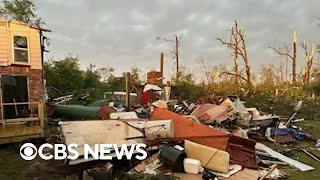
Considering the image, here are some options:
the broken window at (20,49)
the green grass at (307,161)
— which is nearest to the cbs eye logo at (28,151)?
the broken window at (20,49)

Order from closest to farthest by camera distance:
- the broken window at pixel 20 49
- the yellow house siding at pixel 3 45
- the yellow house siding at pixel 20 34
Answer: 1. the yellow house siding at pixel 3 45
2. the yellow house siding at pixel 20 34
3. the broken window at pixel 20 49

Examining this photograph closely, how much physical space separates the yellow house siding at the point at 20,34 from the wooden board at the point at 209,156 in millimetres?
6319

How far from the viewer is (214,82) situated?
2364 centimetres

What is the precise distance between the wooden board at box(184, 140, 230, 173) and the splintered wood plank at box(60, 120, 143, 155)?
1.29 m

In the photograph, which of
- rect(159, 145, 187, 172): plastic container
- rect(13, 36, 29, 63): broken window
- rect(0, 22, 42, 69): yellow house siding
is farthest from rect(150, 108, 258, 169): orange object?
rect(13, 36, 29, 63): broken window

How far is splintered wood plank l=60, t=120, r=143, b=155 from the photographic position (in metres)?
7.26

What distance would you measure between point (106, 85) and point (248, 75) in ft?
34.1

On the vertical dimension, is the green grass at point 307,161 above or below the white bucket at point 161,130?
below

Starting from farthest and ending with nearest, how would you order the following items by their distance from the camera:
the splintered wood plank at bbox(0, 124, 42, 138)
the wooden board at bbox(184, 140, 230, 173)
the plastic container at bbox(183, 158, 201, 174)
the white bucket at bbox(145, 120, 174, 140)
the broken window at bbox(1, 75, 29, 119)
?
the broken window at bbox(1, 75, 29, 119) → the splintered wood plank at bbox(0, 124, 42, 138) → the white bucket at bbox(145, 120, 174, 140) → the wooden board at bbox(184, 140, 230, 173) → the plastic container at bbox(183, 158, 201, 174)

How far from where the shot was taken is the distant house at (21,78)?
32.7ft

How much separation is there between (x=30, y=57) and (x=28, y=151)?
3338mm

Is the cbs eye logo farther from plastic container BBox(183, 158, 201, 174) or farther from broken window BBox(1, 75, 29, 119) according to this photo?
plastic container BBox(183, 158, 201, 174)

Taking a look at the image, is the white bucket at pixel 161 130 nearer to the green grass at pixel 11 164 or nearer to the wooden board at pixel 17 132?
the green grass at pixel 11 164

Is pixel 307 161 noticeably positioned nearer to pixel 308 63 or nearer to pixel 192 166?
pixel 192 166
